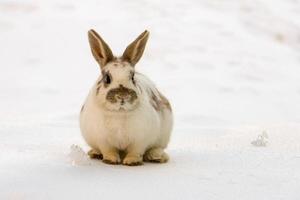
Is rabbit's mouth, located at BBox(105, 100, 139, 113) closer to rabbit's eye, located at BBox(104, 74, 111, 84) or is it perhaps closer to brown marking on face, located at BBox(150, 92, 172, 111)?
rabbit's eye, located at BBox(104, 74, 111, 84)

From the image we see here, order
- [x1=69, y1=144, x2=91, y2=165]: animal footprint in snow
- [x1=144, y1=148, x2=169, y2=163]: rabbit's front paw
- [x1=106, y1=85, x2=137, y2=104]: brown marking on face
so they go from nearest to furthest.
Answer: [x1=106, y1=85, x2=137, y2=104]: brown marking on face → [x1=69, y1=144, x2=91, y2=165]: animal footprint in snow → [x1=144, y1=148, x2=169, y2=163]: rabbit's front paw

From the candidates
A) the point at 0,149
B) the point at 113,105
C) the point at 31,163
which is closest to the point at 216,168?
the point at 113,105

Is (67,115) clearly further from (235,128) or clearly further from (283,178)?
(283,178)

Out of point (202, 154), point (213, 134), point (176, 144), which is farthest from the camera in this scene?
point (213, 134)

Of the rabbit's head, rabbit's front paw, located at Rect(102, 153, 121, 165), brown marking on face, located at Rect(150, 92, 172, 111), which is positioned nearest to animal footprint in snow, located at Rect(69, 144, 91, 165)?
rabbit's front paw, located at Rect(102, 153, 121, 165)

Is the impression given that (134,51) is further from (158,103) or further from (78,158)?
(78,158)

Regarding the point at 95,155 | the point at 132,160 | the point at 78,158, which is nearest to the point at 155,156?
the point at 132,160
